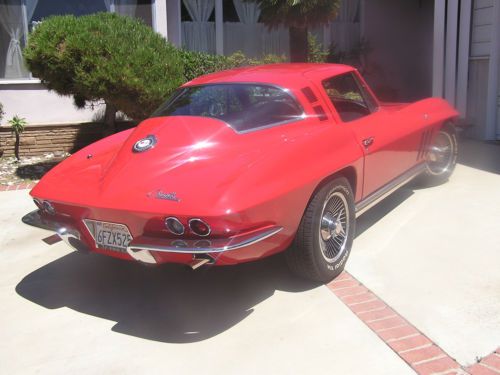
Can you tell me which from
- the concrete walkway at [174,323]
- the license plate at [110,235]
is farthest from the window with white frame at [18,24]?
the license plate at [110,235]

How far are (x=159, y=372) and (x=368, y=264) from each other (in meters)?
1.91

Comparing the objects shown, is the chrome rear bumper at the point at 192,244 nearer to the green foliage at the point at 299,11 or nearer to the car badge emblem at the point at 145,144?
the car badge emblem at the point at 145,144

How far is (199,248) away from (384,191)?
2.25 metres

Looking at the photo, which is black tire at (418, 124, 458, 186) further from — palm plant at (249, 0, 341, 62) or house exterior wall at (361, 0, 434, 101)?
house exterior wall at (361, 0, 434, 101)

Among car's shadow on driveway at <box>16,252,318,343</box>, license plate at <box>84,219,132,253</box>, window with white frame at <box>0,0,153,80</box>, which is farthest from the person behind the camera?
window with white frame at <box>0,0,153,80</box>

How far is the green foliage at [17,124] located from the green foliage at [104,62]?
1528mm

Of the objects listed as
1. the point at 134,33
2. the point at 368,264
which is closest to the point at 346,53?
the point at 134,33

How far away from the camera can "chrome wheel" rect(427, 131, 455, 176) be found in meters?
6.06

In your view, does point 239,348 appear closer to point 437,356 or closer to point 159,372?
point 159,372

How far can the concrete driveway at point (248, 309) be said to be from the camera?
296 cm

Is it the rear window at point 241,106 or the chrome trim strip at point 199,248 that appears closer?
the chrome trim strip at point 199,248

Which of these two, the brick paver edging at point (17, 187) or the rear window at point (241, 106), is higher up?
the rear window at point (241, 106)

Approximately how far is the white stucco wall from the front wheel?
5832mm

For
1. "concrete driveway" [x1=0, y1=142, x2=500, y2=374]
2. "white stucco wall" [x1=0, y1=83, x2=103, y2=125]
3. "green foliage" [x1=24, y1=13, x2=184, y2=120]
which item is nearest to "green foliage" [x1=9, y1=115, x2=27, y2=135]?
"white stucco wall" [x1=0, y1=83, x2=103, y2=125]
